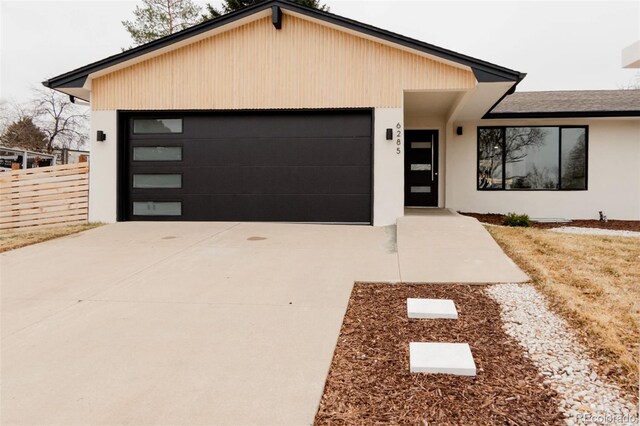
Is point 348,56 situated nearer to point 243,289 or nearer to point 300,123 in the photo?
point 300,123

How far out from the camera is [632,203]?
11.3 m

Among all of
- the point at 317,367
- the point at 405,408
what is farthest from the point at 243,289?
the point at 405,408

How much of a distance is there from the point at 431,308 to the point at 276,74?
657 cm

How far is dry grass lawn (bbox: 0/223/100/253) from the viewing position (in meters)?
7.07

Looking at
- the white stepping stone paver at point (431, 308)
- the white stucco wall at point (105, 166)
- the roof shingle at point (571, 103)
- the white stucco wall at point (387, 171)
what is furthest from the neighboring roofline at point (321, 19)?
the white stepping stone paver at point (431, 308)

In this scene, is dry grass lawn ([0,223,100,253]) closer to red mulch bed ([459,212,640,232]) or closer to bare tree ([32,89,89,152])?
red mulch bed ([459,212,640,232])

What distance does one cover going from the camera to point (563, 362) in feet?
9.16

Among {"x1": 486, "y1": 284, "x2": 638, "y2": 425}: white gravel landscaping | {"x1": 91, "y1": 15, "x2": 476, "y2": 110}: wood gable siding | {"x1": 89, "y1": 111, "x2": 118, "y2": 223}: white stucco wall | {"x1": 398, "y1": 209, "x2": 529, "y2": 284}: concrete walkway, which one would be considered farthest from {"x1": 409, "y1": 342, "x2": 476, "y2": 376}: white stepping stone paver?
{"x1": 89, "y1": 111, "x2": 118, "y2": 223}: white stucco wall

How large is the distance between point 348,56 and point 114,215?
20.0 ft

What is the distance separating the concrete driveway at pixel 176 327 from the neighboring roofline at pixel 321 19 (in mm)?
3808

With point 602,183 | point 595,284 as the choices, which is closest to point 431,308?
point 595,284

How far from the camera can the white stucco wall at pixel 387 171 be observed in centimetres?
A: 858

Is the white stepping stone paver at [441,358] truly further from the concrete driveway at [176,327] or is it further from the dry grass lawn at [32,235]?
the dry grass lawn at [32,235]

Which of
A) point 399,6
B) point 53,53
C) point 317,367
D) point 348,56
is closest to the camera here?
point 317,367
